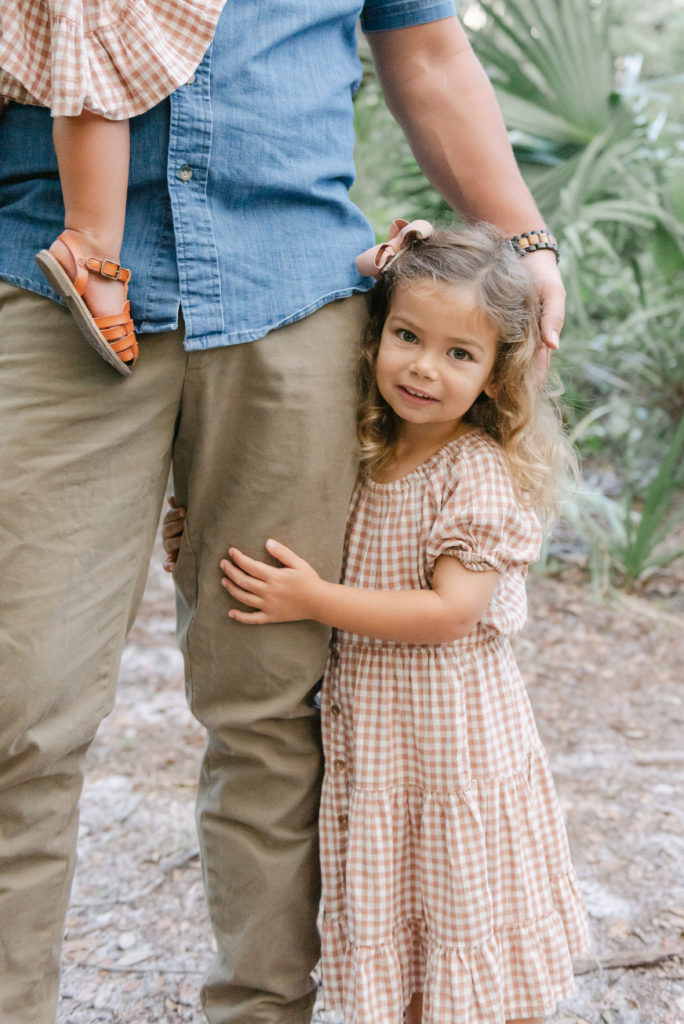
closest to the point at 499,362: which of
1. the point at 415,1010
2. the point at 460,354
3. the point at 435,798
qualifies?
the point at 460,354

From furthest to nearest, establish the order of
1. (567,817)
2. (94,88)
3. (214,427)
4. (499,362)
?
1. (567,817)
2. (499,362)
3. (214,427)
4. (94,88)

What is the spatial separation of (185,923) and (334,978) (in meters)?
0.55

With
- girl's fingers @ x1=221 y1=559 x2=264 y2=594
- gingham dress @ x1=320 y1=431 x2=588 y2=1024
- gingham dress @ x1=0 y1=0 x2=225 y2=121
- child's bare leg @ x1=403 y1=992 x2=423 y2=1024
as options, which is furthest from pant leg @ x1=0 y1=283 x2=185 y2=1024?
child's bare leg @ x1=403 y1=992 x2=423 y2=1024

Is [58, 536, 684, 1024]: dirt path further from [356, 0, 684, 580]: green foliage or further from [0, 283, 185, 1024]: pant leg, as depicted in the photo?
[0, 283, 185, 1024]: pant leg

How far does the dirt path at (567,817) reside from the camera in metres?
1.72

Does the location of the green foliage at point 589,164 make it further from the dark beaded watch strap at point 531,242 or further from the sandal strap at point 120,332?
the sandal strap at point 120,332

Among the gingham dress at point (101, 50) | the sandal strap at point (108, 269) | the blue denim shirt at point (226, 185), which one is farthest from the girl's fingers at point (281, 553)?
the gingham dress at point (101, 50)

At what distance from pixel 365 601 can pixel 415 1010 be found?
0.69 m

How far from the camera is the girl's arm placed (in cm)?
127

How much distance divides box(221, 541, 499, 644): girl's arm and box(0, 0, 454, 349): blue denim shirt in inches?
12.1

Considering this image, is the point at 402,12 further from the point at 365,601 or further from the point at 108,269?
the point at 365,601

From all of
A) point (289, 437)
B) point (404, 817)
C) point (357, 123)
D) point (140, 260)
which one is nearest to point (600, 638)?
point (357, 123)

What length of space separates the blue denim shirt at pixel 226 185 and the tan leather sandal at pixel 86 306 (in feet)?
0.15

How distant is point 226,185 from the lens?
1.15 m
